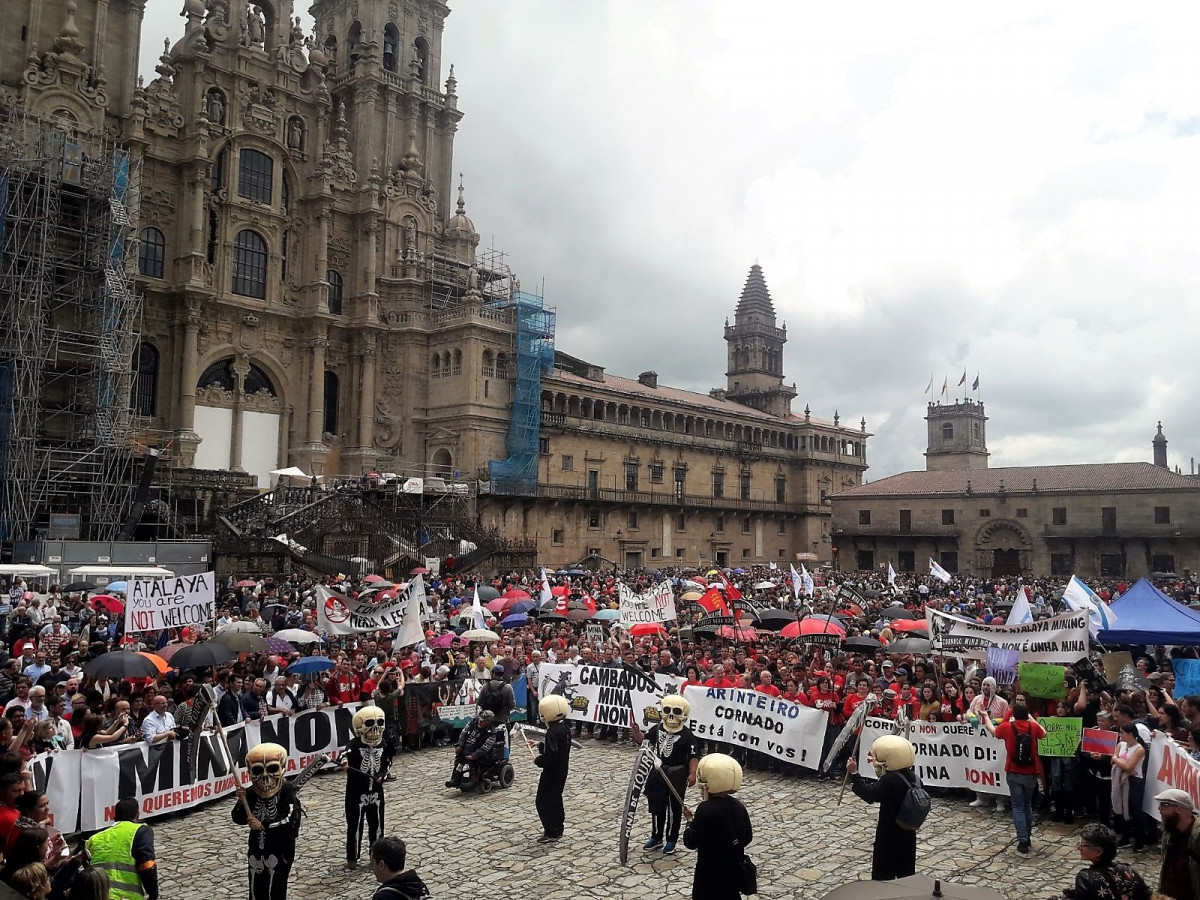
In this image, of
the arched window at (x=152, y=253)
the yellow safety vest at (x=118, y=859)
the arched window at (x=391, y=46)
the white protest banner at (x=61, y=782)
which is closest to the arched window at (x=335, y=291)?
the arched window at (x=152, y=253)

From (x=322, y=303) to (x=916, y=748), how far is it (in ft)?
136

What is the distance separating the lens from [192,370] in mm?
42812

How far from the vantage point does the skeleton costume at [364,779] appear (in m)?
9.91

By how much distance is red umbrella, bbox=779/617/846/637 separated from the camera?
19.2 metres

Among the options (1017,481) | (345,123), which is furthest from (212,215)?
(1017,481)

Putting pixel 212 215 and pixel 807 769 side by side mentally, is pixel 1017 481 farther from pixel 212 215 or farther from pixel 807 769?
pixel 807 769

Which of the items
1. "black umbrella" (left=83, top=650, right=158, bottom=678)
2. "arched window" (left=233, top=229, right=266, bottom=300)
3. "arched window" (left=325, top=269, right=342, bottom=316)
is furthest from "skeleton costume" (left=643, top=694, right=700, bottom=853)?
"arched window" (left=325, top=269, right=342, bottom=316)

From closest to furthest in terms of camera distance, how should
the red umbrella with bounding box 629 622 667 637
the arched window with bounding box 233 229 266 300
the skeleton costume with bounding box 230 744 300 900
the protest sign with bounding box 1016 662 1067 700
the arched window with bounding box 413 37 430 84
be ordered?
1. the skeleton costume with bounding box 230 744 300 900
2. the protest sign with bounding box 1016 662 1067 700
3. the red umbrella with bounding box 629 622 667 637
4. the arched window with bounding box 233 229 266 300
5. the arched window with bounding box 413 37 430 84

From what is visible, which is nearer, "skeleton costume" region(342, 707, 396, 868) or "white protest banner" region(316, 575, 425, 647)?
"skeleton costume" region(342, 707, 396, 868)

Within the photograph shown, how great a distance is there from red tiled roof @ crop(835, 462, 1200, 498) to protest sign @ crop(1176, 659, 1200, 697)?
51.1 m

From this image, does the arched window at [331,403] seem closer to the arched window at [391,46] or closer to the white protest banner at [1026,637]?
the arched window at [391,46]

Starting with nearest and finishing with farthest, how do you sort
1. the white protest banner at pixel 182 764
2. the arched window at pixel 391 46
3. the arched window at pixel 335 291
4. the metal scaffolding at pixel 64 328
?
the white protest banner at pixel 182 764, the metal scaffolding at pixel 64 328, the arched window at pixel 335 291, the arched window at pixel 391 46

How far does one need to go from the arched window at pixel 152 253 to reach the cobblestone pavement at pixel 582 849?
3689cm

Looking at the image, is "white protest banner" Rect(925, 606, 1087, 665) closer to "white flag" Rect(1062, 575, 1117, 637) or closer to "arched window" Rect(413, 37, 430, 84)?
"white flag" Rect(1062, 575, 1117, 637)
